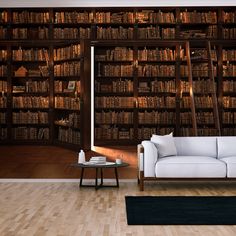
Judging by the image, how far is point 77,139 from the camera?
13.1 metres

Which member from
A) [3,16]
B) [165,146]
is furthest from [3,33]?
[165,146]

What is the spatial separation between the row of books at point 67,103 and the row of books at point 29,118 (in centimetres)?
51

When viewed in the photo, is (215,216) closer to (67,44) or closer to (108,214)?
(108,214)

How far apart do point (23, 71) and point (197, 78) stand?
4.20m

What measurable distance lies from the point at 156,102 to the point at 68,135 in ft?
7.64

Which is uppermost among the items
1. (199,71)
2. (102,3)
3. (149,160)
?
(102,3)

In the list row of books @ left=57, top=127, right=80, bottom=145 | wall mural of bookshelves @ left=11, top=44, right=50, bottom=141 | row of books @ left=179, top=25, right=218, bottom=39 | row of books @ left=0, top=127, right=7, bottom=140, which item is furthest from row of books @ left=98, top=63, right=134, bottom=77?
row of books @ left=0, top=127, right=7, bottom=140

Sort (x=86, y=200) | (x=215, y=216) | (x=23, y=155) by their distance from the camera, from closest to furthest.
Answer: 1. (x=215, y=216)
2. (x=86, y=200)
3. (x=23, y=155)

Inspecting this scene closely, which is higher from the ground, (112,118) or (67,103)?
(67,103)

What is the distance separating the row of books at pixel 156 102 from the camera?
47.1ft

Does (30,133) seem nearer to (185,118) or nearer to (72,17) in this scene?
(72,17)

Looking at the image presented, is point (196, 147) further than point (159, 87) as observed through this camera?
No

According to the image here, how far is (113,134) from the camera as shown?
14422mm

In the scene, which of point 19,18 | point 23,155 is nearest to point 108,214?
point 23,155
